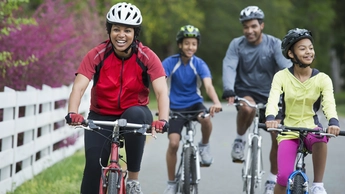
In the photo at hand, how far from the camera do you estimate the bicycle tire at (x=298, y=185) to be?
6.72 m

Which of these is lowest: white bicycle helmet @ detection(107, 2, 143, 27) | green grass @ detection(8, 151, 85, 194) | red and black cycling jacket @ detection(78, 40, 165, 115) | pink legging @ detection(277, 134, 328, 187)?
green grass @ detection(8, 151, 85, 194)

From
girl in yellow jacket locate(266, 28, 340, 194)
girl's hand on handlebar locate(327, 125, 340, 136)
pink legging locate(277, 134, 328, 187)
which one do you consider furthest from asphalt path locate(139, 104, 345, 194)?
girl's hand on handlebar locate(327, 125, 340, 136)

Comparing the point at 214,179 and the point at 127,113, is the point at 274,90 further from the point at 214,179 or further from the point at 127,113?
the point at 214,179

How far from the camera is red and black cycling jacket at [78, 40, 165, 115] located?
272 inches

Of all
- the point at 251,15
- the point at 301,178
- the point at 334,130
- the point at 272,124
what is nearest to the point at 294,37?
the point at 272,124

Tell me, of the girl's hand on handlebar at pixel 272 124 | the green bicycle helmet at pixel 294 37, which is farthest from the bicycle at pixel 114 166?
the green bicycle helmet at pixel 294 37

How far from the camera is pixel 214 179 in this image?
11.2 m

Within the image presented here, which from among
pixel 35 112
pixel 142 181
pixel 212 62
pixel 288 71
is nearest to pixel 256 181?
pixel 288 71

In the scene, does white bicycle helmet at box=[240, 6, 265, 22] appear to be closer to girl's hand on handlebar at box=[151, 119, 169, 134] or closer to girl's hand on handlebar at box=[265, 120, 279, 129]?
girl's hand on handlebar at box=[265, 120, 279, 129]

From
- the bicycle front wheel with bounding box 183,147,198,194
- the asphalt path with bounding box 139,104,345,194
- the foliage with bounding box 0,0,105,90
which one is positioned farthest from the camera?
the foliage with bounding box 0,0,105,90

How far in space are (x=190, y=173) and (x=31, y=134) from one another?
9.65ft

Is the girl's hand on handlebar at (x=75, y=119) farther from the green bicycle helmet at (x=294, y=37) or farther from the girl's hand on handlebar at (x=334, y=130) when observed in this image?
the green bicycle helmet at (x=294, y=37)

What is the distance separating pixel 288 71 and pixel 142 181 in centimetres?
409

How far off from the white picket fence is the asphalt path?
1.40 m
